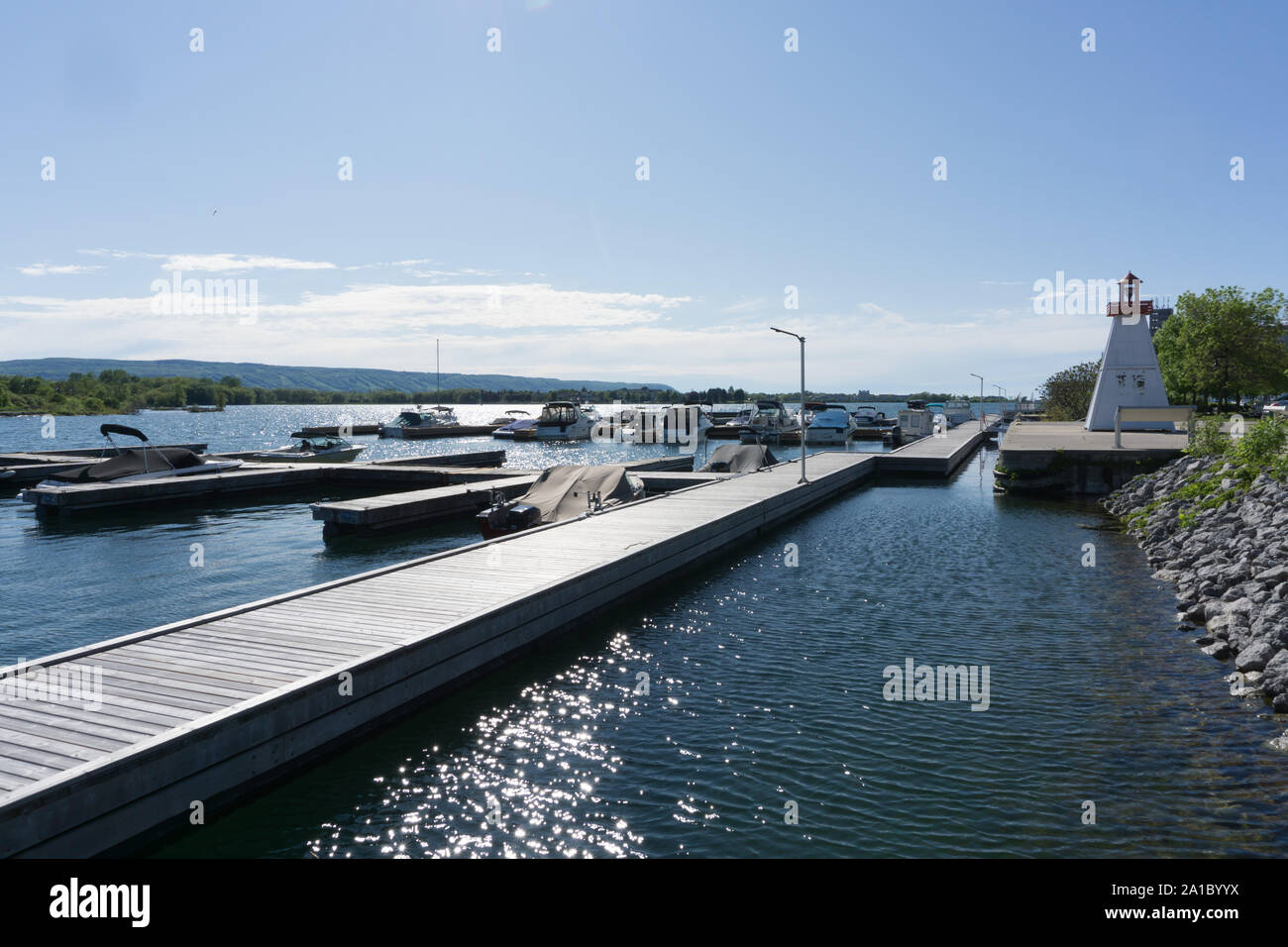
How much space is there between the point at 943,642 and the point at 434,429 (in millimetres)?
84599

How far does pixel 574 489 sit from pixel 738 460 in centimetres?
1486

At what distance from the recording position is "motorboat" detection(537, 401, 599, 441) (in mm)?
84062

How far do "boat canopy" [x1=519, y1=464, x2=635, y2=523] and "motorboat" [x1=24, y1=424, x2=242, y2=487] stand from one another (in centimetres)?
2036

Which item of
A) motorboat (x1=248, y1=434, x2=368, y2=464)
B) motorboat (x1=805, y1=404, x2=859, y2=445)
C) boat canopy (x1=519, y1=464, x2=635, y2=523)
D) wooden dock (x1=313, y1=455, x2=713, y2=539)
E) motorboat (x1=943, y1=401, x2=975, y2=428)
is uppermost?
motorboat (x1=943, y1=401, x2=975, y2=428)

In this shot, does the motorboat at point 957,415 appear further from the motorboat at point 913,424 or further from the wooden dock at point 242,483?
the wooden dock at point 242,483

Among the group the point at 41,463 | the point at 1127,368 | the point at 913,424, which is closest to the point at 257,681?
the point at 41,463

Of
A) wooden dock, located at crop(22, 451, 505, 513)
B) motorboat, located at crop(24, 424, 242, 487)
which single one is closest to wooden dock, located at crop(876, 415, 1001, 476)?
wooden dock, located at crop(22, 451, 505, 513)

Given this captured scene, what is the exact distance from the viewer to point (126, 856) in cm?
747

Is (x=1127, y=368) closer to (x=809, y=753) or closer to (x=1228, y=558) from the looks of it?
(x=1228, y=558)

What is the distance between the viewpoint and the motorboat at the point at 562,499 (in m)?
23.0

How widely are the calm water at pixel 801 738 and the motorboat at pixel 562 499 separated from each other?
5.89m

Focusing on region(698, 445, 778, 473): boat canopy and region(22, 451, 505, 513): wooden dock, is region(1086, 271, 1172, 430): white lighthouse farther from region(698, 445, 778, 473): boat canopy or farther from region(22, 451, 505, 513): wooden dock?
region(22, 451, 505, 513): wooden dock

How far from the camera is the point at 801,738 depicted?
408 inches

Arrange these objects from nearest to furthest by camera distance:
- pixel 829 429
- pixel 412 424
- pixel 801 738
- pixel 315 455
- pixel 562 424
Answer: pixel 801 738 < pixel 315 455 < pixel 829 429 < pixel 562 424 < pixel 412 424
